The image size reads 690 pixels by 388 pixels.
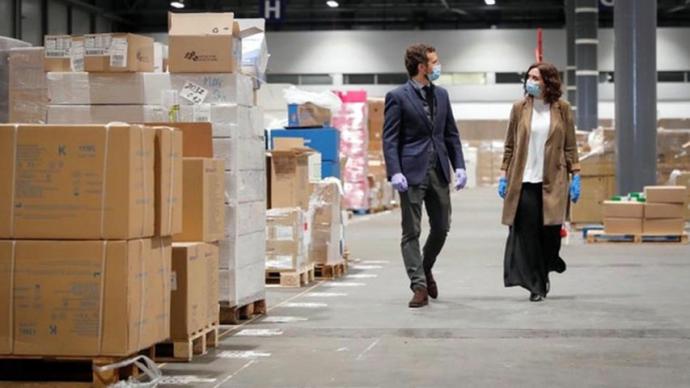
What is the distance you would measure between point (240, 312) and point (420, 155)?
1690mm

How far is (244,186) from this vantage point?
7316mm

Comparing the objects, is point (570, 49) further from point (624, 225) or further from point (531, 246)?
point (531, 246)

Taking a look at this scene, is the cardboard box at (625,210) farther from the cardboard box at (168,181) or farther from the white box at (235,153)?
the cardboard box at (168,181)

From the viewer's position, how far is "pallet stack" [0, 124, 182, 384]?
5.11 m

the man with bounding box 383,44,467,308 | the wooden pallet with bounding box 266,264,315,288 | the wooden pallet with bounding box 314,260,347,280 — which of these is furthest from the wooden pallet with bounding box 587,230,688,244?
the man with bounding box 383,44,467,308

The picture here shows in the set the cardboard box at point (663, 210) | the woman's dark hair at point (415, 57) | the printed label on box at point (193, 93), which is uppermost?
the woman's dark hair at point (415, 57)

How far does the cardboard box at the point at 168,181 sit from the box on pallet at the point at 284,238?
4.00 m

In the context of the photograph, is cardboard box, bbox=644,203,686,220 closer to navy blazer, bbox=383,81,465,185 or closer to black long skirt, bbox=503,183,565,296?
black long skirt, bbox=503,183,565,296

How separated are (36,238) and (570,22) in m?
32.4

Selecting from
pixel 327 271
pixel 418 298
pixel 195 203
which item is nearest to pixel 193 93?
pixel 195 203

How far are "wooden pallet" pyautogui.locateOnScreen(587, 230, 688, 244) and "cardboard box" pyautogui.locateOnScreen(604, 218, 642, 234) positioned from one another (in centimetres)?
5

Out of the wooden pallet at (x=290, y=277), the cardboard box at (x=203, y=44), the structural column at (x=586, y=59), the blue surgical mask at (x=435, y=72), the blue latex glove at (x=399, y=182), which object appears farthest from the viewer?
the structural column at (x=586, y=59)

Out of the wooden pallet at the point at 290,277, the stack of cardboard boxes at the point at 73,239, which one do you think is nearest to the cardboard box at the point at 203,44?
the stack of cardboard boxes at the point at 73,239

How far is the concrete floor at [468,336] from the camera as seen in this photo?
5480 millimetres
